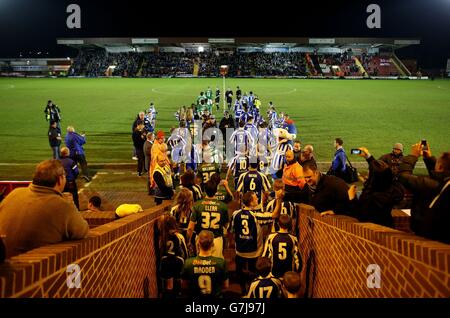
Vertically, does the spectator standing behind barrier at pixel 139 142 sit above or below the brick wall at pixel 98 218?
above

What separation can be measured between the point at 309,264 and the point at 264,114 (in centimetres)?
1995

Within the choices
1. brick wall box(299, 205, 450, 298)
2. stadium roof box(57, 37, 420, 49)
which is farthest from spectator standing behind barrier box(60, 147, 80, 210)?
stadium roof box(57, 37, 420, 49)

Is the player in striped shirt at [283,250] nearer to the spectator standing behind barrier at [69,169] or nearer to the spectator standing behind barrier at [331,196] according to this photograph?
the spectator standing behind barrier at [331,196]

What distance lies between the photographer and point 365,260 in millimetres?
3352

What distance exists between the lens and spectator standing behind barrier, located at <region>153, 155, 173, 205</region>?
8.43 meters

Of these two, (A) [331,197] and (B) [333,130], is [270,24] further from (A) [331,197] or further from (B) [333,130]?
(A) [331,197]

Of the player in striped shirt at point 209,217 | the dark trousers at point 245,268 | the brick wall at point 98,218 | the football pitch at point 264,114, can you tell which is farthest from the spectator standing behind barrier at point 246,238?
the football pitch at point 264,114

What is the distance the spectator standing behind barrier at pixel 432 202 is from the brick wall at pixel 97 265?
2.63 metres

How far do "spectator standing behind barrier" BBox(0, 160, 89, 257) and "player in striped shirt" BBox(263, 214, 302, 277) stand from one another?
2.56 m

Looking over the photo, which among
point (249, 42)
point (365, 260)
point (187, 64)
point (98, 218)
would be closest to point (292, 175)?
point (98, 218)

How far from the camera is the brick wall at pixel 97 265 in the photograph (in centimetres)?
215

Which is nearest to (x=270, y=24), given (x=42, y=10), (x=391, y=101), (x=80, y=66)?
(x=80, y=66)

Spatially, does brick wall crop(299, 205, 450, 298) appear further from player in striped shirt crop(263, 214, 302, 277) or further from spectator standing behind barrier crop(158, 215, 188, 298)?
spectator standing behind barrier crop(158, 215, 188, 298)

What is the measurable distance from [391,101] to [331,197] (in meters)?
29.2
